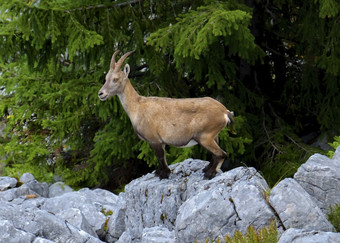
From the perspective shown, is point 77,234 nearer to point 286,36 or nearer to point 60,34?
point 60,34

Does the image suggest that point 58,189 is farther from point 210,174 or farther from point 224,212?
point 224,212

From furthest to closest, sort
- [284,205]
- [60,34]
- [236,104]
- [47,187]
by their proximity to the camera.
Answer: [47,187]
[236,104]
[60,34]
[284,205]

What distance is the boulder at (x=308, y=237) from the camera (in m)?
5.86

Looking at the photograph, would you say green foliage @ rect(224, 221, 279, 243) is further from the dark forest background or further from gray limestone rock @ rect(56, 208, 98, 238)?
the dark forest background

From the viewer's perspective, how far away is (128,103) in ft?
28.7

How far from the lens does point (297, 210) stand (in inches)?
279

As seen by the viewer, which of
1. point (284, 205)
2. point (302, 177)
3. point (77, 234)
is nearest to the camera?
point (284, 205)

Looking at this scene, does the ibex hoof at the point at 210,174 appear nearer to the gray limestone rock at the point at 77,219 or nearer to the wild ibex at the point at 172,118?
the wild ibex at the point at 172,118

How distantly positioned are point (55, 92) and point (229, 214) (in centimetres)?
720

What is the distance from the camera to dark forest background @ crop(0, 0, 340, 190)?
37.4 feet

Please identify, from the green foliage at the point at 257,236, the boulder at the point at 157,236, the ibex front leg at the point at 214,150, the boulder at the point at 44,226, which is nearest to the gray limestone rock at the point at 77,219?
the boulder at the point at 44,226

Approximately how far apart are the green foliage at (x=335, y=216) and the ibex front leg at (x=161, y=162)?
2526 millimetres

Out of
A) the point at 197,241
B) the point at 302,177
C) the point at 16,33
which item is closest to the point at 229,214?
the point at 197,241

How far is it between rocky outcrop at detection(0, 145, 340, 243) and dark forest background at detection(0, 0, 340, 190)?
2562 millimetres
